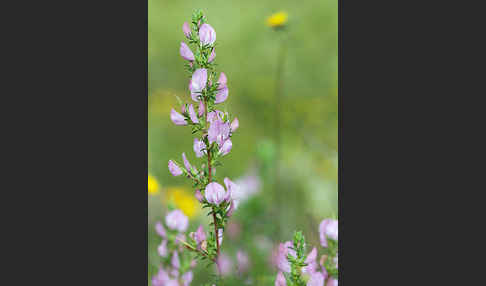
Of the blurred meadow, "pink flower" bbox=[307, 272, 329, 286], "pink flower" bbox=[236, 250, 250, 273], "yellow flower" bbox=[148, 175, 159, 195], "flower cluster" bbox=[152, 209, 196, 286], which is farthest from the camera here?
the blurred meadow

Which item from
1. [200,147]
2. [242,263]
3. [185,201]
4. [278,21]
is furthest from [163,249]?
[185,201]

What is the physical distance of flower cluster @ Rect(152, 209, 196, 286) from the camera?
3.98ft

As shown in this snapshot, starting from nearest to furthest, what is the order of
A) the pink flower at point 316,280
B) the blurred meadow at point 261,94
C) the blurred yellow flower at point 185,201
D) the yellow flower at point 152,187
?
the pink flower at point 316,280 → the yellow flower at point 152,187 → the blurred yellow flower at point 185,201 → the blurred meadow at point 261,94

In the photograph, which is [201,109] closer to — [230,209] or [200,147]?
[200,147]

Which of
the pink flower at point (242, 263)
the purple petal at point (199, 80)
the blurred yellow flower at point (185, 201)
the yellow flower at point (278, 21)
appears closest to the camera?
the purple petal at point (199, 80)

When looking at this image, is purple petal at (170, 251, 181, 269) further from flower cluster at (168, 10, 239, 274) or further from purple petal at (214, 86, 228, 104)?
purple petal at (214, 86, 228, 104)

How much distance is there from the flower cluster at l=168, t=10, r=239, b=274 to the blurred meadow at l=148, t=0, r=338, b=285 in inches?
52.1

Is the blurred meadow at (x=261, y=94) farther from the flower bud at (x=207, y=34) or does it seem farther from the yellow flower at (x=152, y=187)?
the flower bud at (x=207, y=34)

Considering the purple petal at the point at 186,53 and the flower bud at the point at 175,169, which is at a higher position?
the purple petal at the point at 186,53

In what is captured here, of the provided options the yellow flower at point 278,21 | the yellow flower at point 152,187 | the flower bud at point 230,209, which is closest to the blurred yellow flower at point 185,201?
the yellow flower at point 152,187

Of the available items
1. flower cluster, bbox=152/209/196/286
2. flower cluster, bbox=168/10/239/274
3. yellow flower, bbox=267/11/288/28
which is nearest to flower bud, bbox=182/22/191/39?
flower cluster, bbox=168/10/239/274

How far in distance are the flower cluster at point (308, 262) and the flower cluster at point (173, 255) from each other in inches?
10.9

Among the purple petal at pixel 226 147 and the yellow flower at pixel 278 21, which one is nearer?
the purple petal at pixel 226 147

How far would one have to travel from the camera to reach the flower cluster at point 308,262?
0.98m
